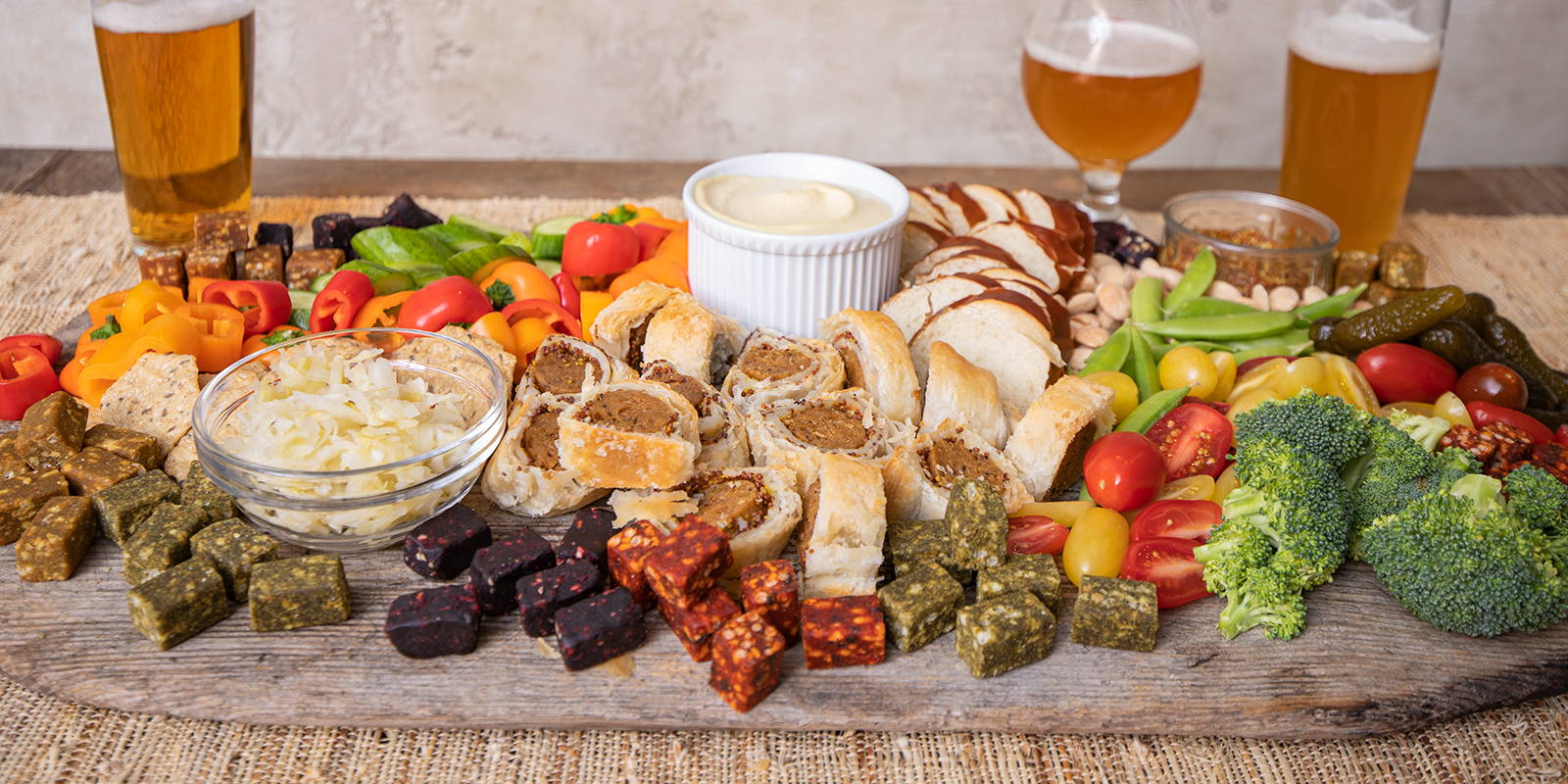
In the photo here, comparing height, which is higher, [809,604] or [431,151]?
[809,604]

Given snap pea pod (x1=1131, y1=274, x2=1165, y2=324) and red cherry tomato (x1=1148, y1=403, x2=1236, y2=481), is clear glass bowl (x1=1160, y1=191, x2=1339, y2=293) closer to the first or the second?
snap pea pod (x1=1131, y1=274, x2=1165, y2=324)

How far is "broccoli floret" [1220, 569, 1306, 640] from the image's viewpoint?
2803 mm

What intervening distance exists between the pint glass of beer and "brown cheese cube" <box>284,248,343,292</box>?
0.68 m

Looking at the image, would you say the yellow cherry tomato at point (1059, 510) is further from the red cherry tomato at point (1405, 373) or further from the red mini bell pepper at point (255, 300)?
the red mini bell pepper at point (255, 300)

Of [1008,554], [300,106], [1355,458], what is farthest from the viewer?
[300,106]

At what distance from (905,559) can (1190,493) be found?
89cm

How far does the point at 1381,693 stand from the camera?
2670 millimetres

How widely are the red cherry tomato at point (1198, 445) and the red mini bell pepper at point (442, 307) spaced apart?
7.18 feet

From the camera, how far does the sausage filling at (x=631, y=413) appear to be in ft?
10.2

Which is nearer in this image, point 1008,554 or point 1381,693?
point 1381,693

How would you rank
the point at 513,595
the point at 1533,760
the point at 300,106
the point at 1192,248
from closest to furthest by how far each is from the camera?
the point at 1533,760, the point at 513,595, the point at 1192,248, the point at 300,106

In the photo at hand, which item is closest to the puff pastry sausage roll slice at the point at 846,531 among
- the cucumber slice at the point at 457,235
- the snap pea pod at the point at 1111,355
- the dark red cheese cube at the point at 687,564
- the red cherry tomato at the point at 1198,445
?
the dark red cheese cube at the point at 687,564

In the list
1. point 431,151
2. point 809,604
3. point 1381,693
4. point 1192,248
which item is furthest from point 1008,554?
point 431,151

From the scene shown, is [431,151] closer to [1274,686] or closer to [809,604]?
[809,604]
